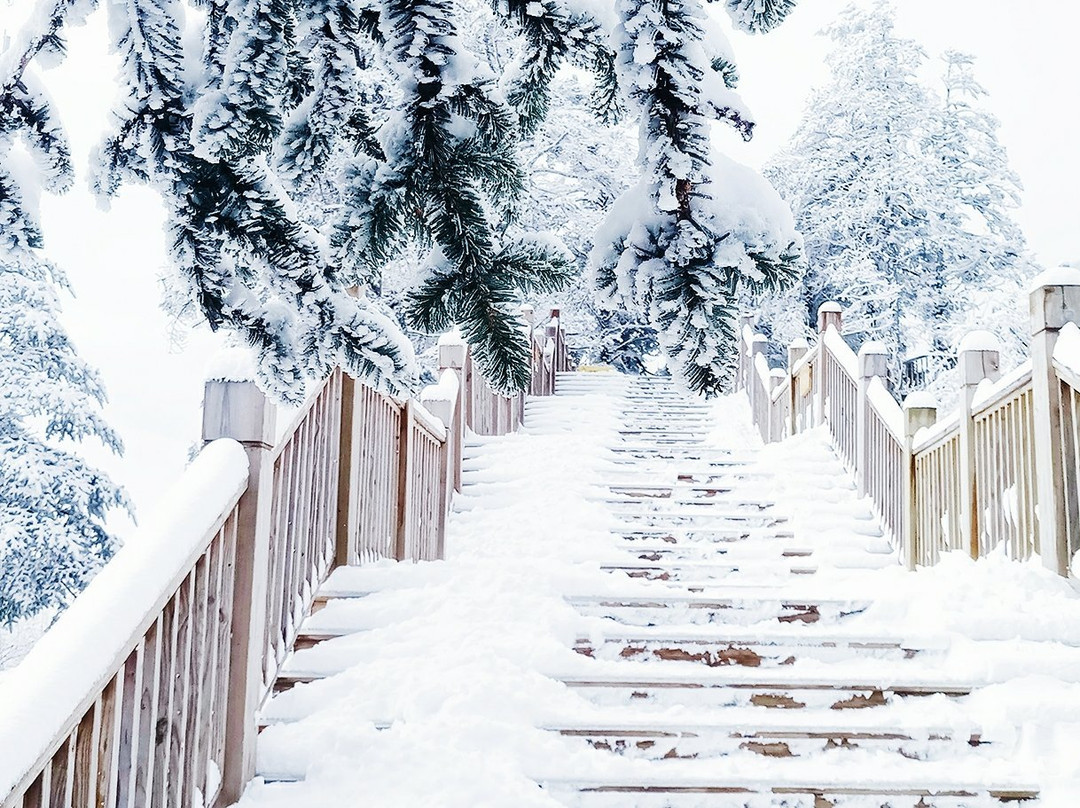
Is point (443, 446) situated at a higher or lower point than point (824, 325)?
lower

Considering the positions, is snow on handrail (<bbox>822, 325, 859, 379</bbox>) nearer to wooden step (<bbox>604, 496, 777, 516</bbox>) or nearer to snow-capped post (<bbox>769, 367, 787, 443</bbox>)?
wooden step (<bbox>604, 496, 777, 516</bbox>)

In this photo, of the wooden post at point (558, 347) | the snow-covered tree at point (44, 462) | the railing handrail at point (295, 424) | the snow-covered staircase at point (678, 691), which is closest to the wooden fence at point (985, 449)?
the snow-covered staircase at point (678, 691)

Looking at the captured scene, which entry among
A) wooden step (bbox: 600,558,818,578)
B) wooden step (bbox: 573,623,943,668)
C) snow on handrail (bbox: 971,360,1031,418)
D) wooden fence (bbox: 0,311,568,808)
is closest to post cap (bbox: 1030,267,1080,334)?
snow on handrail (bbox: 971,360,1031,418)

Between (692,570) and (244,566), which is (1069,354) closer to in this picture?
(692,570)

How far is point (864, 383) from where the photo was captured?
619 centimetres

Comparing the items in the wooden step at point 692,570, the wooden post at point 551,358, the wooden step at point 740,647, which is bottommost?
the wooden step at point 740,647

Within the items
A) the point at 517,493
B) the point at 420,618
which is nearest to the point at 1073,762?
the point at 420,618

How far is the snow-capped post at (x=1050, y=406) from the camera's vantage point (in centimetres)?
354

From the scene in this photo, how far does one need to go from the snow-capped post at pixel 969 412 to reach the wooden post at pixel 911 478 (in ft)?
1.79

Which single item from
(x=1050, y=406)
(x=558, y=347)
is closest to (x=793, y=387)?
(x=1050, y=406)

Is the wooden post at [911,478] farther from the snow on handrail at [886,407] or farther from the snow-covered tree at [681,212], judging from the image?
the snow-covered tree at [681,212]

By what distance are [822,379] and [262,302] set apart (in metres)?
6.97

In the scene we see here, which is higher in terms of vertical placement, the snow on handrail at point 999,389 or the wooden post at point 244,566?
the snow on handrail at point 999,389

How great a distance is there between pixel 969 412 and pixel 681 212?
13.1 feet
